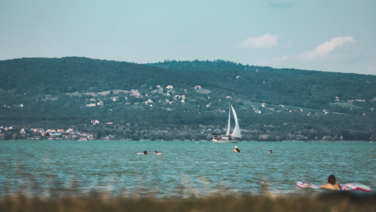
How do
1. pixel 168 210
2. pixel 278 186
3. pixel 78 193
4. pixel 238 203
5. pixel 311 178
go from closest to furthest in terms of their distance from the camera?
pixel 168 210 → pixel 238 203 → pixel 78 193 → pixel 278 186 → pixel 311 178

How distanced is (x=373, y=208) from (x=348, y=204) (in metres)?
0.68

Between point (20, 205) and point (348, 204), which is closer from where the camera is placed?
point (20, 205)

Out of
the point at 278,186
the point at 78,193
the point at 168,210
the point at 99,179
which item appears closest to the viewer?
the point at 168,210

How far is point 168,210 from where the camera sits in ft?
42.2

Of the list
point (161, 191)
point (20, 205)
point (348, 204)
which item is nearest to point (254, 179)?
point (161, 191)

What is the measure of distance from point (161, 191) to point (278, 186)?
8.79m

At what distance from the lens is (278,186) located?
33.8m

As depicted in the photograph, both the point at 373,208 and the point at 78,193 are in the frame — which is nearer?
the point at 373,208

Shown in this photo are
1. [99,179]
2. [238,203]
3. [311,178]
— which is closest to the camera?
[238,203]

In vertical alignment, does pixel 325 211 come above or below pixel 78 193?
above

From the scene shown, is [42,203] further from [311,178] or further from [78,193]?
[311,178]

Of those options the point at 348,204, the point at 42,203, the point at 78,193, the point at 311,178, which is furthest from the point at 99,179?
the point at 348,204

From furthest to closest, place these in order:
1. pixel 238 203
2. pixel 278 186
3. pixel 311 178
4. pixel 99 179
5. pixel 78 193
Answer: pixel 311 178 → pixel 99 179 → pixel 278 186 → pixel 78 193 → pixel 238 203

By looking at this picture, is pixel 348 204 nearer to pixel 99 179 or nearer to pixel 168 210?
pixel 168 210
